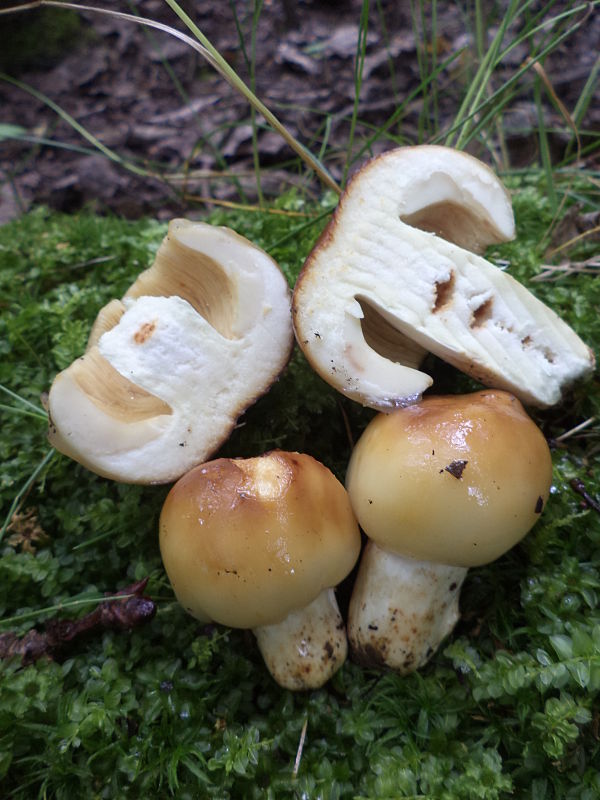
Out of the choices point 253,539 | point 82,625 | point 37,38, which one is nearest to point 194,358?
point 253,539

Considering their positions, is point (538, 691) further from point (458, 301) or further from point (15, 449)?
point (15, 449)

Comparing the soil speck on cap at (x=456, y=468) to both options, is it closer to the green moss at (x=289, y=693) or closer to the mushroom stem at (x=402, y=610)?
the mushroom stem at (x=402, y=610)

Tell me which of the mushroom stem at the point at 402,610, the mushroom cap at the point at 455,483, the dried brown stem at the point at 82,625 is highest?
the mushroom cap at the point at 455,483

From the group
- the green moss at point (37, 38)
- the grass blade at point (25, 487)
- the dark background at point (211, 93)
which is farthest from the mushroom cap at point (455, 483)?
the green moss at point (37, 38)

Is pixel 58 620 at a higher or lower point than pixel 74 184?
higher

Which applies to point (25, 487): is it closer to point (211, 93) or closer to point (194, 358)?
point (194, 358)

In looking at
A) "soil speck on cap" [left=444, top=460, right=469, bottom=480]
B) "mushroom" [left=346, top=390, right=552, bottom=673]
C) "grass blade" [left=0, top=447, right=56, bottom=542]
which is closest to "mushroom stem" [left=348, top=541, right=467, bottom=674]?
"mushroom" [left=346, top=390, right=552, bottom=673]

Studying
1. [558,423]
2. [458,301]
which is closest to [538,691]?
[558,423]
